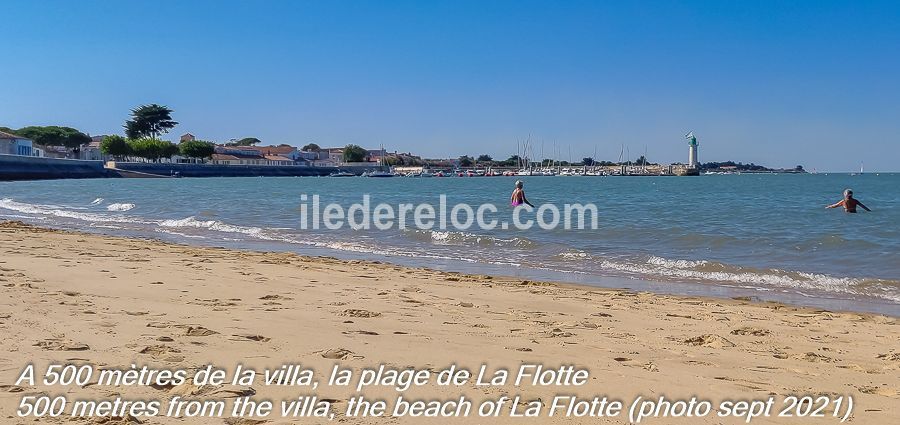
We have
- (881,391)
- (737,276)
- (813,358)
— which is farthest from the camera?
(737,276)

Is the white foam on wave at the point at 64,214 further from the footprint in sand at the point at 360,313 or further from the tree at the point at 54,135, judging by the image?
the tree at the point at 54,135

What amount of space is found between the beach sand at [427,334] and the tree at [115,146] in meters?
126

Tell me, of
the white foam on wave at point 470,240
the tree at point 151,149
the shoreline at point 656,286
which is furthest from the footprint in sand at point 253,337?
the tree at point 151,149

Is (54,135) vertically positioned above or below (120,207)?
above

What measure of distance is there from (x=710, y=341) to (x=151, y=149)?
456 ft

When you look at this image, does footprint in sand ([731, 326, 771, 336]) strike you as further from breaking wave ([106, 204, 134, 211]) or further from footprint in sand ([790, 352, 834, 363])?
breaking wave ([106, 204, 134, 211])

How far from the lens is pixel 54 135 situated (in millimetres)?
146250

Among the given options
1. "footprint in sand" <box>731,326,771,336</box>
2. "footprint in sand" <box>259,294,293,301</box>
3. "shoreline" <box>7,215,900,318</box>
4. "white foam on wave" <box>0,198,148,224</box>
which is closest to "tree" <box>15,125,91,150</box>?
"white foam on wave" <box>0,198,148,224</box>

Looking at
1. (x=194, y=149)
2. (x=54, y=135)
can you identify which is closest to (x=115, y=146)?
(x=194, y=149)

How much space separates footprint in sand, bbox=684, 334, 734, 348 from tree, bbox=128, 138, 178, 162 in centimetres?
13661

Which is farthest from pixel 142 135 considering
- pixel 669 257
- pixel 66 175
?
pixel 669 257

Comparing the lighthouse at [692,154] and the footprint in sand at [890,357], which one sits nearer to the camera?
the footprint in sand at [890,357]

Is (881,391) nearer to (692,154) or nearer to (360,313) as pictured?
(360,313)

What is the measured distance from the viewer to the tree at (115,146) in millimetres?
126175
